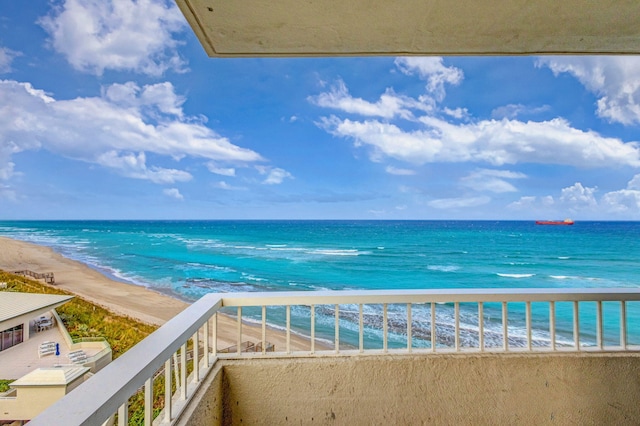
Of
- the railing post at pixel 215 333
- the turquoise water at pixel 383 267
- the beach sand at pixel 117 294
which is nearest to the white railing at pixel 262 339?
the railing post at pixel 215 333

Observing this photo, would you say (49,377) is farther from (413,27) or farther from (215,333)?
(413,27)

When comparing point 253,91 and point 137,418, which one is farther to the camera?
point 253,91

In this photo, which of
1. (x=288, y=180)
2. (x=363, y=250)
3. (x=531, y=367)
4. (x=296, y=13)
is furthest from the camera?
(x=288, y=180)

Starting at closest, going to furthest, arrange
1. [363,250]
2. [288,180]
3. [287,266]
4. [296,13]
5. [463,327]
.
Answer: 1. [296,13]
2. [463,327]
3. [287,266]
4. [363,250]
5. [288,180]

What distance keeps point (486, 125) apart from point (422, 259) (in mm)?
8223

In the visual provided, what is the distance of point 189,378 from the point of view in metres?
1.34

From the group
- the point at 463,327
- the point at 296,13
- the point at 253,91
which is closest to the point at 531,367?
the point at 296,13

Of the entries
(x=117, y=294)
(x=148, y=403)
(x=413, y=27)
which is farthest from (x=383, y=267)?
(x=148, y=403)

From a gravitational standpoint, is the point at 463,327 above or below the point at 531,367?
below

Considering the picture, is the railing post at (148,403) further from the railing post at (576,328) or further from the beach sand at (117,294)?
the railing post at (576,328)

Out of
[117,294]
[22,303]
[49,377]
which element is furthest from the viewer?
[117,294]

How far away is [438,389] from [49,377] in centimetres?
150

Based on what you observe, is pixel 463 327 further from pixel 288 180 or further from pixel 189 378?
pixel 288 180

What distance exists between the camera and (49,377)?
29.3 inches
